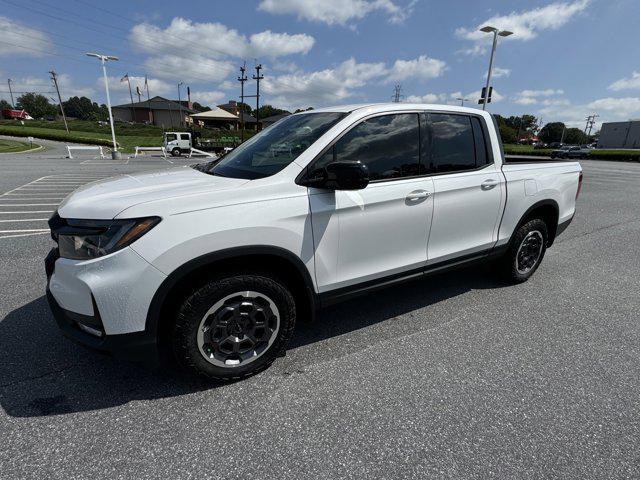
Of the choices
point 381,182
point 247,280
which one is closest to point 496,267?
point 381,182

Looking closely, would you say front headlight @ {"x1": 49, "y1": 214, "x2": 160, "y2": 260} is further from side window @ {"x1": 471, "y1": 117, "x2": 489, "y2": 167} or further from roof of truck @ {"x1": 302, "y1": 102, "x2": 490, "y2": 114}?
side window @ {"x1": 471, "y1": 117, "x2": 489, "y2": 167}

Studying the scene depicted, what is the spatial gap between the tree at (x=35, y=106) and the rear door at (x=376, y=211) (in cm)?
14263

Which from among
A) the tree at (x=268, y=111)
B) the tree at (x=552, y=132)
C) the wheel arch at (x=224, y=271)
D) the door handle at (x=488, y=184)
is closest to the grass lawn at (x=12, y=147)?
the wheel arch at (x=224, y=271)

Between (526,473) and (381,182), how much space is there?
6.22 feet

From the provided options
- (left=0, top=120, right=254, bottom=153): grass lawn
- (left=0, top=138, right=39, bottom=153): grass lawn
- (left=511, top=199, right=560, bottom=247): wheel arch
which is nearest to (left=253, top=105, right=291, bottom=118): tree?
(left=0, top=120, right=254, bottom=153): grass lawn

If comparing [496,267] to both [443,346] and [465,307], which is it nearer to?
[465,307]

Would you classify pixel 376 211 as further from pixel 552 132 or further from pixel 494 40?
pixel 552 132

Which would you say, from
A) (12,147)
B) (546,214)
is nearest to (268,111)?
(12,147)

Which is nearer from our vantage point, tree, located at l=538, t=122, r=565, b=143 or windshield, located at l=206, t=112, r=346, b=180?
windshield, located at l=206, t=112, r=346, b=180

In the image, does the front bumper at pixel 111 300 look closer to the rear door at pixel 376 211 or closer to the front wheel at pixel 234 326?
the front wheel at pixel 234 326

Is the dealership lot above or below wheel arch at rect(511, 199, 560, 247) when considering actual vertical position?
below

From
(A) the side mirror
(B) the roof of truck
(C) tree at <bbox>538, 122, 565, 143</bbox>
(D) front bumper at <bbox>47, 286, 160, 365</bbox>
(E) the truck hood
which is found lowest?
(D) front bumper at <bbox>47, 286, 160, 365</bbox>

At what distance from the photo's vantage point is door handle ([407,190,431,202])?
2717mm

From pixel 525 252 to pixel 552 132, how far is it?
461 ft
